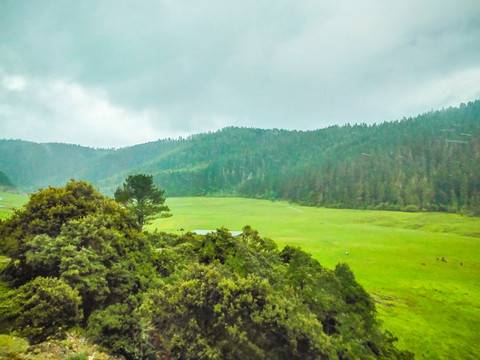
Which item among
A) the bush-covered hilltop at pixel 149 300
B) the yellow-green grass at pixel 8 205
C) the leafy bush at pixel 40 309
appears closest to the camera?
the leafy bush at pixel 40 309

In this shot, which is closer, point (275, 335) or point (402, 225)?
point (275, 335)

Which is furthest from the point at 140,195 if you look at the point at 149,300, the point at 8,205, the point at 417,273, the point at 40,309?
the point at 8,205

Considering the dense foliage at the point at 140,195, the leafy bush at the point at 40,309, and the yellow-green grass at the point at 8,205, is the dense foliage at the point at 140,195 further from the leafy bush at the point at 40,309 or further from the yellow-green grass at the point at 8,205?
the leafy bush at the point at 40,309

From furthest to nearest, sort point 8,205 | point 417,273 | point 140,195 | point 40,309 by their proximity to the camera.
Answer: point 8,205, point 417,273, point 140,195, point 40,309

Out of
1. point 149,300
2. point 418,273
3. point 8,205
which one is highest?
point 149,300

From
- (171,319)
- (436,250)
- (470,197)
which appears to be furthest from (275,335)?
(470,197)

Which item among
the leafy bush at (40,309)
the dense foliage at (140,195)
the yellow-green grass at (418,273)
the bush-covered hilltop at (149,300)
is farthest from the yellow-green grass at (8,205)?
the yellow-green grass at (418,273)

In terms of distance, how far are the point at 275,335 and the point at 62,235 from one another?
410 inches

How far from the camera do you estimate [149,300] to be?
10.7 m

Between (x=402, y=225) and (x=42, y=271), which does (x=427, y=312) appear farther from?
(x=402, y=225)

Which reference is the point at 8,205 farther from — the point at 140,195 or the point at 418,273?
the point at 418,273

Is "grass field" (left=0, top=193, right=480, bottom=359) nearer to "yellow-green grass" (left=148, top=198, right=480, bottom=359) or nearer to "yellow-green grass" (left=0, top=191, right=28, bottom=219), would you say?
"yellow-green grass" (left=148, top=198, right=480, bottom=359)

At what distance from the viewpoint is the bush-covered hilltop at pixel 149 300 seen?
9.12 m

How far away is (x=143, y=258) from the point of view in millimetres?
14484
